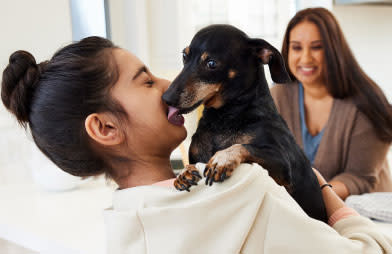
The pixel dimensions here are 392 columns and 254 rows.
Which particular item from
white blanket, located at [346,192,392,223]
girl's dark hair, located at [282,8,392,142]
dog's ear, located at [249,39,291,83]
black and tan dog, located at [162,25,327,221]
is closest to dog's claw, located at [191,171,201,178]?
black and tan dog, located at [162,25,327,221]

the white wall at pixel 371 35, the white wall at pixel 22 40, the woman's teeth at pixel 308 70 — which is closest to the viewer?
the white wall at pixel 22 40

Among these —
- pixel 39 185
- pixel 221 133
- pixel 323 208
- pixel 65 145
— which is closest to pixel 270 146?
pixel 221 133

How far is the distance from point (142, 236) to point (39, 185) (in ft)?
3.70

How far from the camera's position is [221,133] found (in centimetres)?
99

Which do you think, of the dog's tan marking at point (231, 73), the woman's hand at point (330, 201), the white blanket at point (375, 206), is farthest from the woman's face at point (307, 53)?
the dog's tan marking at point (231, 73)

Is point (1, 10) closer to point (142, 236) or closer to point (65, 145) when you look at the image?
point (65, 145)

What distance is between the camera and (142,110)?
0.88 m

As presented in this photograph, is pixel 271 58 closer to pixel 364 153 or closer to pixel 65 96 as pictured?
pixel 65 96

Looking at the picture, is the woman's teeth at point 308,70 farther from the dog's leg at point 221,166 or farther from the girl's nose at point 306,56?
the dog's leg at point 221,166

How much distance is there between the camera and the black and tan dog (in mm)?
928

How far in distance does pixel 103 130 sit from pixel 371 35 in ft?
11.1

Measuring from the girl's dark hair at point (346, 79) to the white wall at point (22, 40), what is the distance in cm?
125

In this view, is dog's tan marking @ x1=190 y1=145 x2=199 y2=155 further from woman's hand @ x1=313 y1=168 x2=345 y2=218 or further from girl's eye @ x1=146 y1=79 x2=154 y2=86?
woman's hand @ x1=313 y1=168 x2=345 y2=218

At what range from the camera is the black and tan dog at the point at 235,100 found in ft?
3.05
